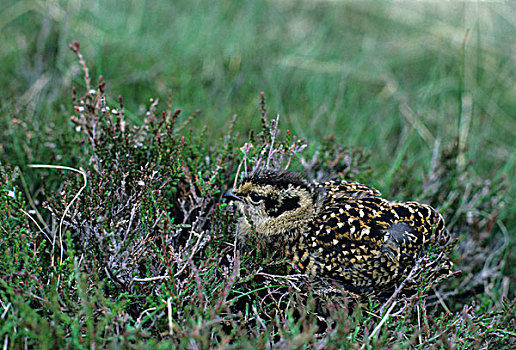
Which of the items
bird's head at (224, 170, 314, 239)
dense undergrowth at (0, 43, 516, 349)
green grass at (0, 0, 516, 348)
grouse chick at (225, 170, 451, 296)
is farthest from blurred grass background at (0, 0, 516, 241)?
bird's head at (224, 170, 314, 239)

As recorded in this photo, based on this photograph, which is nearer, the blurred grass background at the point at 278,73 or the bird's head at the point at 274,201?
the bird's head at the point at 274,201

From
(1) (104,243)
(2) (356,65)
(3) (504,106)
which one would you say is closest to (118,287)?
(1) (104,243)

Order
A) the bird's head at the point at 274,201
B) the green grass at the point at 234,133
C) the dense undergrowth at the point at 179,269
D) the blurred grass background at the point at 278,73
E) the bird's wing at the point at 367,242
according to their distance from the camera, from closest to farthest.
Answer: the dense undergrowth at the point at 179,269 < the green grass at the point at 234,133 < the bird's wing at the point at 367,242 < the bird's head at the point at 274,201 < the blurred grass background at the point at 278,73

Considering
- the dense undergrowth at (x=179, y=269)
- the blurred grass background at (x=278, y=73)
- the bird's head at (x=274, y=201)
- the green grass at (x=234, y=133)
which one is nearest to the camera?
the dense undergrowth at (x=179, y=269)

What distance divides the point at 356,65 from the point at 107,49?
325cm

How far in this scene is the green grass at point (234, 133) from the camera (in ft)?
7.86

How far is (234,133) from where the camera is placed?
4441 millimetres

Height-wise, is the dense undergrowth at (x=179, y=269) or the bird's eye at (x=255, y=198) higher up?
the bird's eye at (x=255, y=198)

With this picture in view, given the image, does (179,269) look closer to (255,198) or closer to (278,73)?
(255,198)

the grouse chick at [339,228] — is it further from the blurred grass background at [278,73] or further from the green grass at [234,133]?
the blurred grass background at [278,73]

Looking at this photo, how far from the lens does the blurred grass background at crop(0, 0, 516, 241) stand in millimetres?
4594

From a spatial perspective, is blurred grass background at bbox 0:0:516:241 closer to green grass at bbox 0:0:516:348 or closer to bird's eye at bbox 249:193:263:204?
green grass at bbox 0:0:516:348

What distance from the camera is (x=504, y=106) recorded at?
20.1 feet

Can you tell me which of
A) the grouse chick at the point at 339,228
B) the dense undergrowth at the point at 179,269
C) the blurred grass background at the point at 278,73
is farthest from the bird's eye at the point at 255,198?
the blurred grass background at the point at 278,73
